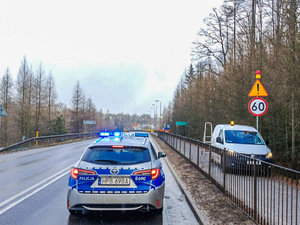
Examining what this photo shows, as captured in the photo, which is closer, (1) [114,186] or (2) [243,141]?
(1) [114,186]

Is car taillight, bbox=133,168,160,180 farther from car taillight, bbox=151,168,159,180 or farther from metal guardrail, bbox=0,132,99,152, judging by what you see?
metal guardrail, bbox=0,132,99,152

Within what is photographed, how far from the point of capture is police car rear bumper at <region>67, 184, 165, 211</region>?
536 cm

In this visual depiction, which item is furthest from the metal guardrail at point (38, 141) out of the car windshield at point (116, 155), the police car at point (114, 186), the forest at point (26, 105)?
the police car at point (114, 186)

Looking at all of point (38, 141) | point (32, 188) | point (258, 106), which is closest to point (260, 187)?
point (258, 106)

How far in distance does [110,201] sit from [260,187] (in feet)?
8.52

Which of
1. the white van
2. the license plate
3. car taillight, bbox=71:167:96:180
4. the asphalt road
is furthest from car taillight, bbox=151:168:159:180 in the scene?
the white van

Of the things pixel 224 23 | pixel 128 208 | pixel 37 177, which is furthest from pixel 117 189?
pixel 224 23

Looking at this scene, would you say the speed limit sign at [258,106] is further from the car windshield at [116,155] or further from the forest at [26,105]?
the forest at [26,105]

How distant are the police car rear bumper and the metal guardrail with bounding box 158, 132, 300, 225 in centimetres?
182

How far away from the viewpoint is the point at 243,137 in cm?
1305

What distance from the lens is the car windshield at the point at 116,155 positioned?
5.67 metres

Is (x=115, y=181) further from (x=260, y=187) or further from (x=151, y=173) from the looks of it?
(x=260, y=187)

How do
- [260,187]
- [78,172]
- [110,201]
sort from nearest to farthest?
[260,187], [110,201], [78,172]

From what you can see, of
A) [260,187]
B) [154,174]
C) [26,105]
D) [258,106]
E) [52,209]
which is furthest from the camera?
[26,105]
